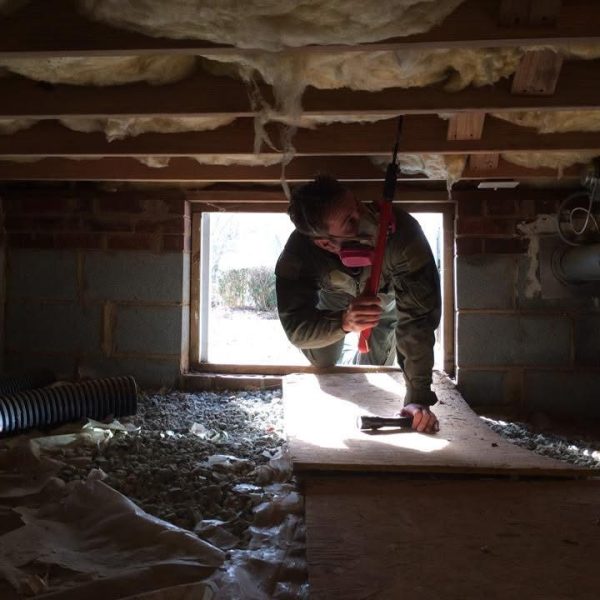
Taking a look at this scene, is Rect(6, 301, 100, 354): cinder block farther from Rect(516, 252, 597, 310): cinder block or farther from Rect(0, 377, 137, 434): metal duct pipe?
Rect(516, 252, 597, 310): cinder block

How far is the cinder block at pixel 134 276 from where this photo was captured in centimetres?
293

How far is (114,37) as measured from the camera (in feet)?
4.10

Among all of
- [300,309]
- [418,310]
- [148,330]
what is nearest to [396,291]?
[418,310]

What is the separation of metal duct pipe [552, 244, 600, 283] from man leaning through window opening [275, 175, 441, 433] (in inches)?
33.6

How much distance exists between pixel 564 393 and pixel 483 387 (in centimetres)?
40

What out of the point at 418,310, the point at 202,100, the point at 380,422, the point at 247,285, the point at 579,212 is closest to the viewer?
the point at 202,100

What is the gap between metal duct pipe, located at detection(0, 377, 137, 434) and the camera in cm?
200

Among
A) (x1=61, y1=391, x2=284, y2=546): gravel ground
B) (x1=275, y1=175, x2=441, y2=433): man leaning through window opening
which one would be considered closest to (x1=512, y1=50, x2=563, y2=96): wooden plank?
(x1=275, y1=175, x2=441, y2=433): man leaning through window opening

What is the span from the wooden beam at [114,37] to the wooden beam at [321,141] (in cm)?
77

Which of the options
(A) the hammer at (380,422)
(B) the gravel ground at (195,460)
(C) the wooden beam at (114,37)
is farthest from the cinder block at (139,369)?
(C) the wooden beam at (114,37)

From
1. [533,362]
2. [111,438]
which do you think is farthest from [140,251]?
[533,362]

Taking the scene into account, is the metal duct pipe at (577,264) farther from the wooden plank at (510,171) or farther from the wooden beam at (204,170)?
the wooden beam at (204,170)

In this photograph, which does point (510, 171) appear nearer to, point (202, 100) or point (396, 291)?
point (396, 291)

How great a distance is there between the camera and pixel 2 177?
102 inches
